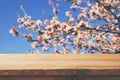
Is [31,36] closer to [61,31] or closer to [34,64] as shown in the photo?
[61,31]

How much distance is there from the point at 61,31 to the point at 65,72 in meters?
7.44

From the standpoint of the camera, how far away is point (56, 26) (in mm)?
10906

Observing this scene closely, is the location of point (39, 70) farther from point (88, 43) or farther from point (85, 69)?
point (88, 43)

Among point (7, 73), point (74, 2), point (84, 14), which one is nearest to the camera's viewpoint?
point (7, 73)

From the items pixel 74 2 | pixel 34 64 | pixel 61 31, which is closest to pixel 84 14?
pixel 74 2

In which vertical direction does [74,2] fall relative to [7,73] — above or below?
above

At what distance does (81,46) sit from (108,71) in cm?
859

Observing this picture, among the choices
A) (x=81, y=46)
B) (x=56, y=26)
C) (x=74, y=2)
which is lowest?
(x=81, y=46)

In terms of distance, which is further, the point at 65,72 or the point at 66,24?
the point at 66,24

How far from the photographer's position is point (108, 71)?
9.53 feet

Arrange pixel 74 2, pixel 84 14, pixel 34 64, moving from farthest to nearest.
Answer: pixel 84 14
pixel 74 2
pixel 34 64

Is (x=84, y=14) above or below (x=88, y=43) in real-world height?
above

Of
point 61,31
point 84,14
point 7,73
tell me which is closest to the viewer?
point 7,73

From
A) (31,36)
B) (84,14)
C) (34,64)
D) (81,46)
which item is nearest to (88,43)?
(81,46)
